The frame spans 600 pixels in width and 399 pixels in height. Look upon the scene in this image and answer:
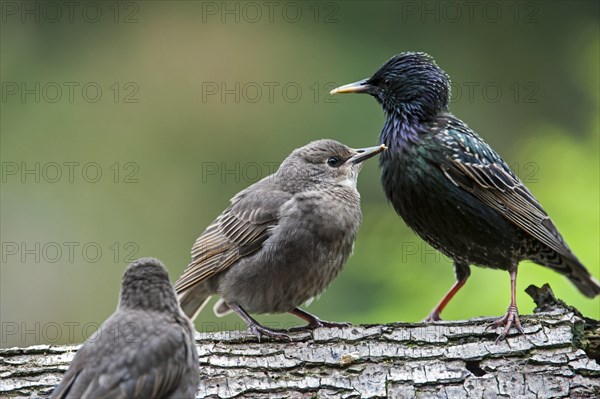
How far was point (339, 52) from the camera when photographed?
10.5 meters

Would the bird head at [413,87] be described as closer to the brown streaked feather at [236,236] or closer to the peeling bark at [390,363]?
the brown streaked feather at [236,236]

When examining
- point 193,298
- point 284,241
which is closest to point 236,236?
point 284,241

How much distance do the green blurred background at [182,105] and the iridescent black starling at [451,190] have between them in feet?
7.12

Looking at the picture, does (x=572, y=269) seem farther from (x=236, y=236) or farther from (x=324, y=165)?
(x=236, y=236)

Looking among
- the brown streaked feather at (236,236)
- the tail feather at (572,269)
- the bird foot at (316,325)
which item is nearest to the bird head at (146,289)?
the bird foot at (316,325)

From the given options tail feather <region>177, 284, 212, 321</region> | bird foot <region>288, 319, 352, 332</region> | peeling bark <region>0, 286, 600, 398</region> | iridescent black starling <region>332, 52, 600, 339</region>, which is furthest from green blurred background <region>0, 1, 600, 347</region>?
peeling bark <region>0, 286, 600, 398</region>

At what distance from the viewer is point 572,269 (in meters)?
6.99

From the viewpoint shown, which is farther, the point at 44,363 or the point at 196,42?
the point at 196,42

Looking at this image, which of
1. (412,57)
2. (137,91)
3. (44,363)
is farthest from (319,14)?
(44,363)

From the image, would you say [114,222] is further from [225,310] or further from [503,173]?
[503,173]

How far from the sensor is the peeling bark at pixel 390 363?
5625 mm

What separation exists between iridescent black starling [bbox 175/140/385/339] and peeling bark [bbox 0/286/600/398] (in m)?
0.31

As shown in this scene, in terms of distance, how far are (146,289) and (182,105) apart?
19.5 ft

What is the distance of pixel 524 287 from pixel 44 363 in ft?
10.7
